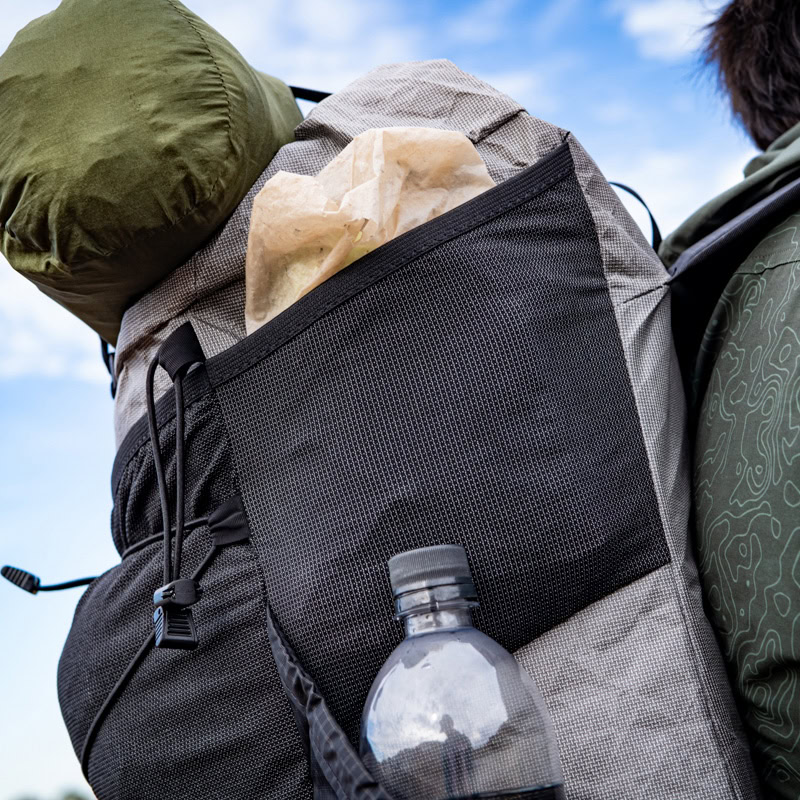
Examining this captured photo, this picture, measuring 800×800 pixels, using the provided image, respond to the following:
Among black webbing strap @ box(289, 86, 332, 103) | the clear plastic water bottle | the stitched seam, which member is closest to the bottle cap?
the clear plastic water bottle

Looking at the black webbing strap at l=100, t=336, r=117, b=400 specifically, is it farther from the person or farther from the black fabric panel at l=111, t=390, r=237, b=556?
the person

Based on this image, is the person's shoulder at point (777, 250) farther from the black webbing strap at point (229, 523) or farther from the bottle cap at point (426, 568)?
the black webbing strap at point (229, 523)

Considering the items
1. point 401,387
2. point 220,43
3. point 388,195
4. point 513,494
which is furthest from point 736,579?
point 220,43

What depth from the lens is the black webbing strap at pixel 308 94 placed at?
1111mm

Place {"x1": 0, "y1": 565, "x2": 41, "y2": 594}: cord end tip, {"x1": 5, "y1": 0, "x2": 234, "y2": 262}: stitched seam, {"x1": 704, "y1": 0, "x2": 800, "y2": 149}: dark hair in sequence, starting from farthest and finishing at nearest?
{"x1": 704, "y1": 0, "x2": 800, "y2": 149}: dark hair < {"x1": 0, "y1": 565, "x2": 41, "y2": 594}: cord end tip < {"x1": 5, "y1": 0, "x2": 234, "y2": 262}: stitched seam

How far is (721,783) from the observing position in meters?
0.73

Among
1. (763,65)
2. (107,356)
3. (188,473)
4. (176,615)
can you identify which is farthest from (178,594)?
(763,65)

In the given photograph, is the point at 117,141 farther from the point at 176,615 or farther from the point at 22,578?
the point at 22,578

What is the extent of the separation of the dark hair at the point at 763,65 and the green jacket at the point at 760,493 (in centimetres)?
35

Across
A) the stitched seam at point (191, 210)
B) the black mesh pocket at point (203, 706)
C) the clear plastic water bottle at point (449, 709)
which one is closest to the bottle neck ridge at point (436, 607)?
the clear plastic water bottle at point (449, 709)

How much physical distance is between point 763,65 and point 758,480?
28.1 inches

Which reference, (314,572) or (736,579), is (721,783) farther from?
(314,572)

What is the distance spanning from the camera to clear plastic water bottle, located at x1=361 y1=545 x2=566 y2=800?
0.61 metres

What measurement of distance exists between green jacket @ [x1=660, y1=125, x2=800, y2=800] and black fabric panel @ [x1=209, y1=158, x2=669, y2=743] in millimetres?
66
